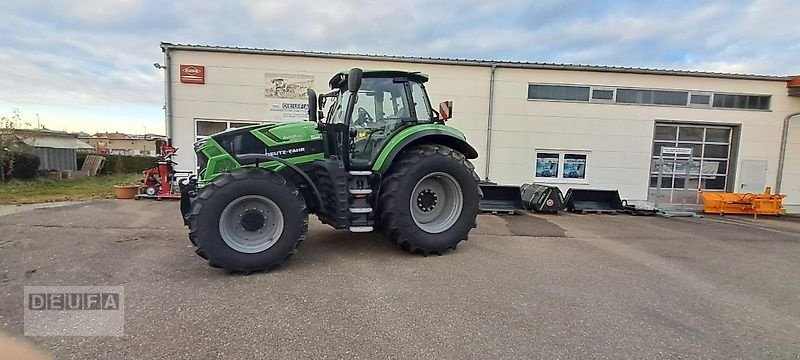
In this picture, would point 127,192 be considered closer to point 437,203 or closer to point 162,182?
point 162,182

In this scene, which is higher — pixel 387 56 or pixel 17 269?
pixel 387 56

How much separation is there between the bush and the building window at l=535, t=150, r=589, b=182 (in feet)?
64.8

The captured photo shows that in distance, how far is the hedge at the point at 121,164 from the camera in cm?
2023

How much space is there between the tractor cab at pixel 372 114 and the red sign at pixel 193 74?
22.5ft

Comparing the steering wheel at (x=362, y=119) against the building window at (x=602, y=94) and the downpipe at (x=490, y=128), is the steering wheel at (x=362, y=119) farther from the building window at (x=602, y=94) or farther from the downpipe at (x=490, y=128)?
the building window at (x=602, y=94)

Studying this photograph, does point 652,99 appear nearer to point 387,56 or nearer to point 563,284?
point 387,56

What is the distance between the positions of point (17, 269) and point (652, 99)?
14643 mm

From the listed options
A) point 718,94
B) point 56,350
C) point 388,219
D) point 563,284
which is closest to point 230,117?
point 388,219

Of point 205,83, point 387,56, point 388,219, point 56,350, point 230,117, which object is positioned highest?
point 387,56

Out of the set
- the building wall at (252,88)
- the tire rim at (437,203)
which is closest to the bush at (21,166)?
the building wall at (252,88)

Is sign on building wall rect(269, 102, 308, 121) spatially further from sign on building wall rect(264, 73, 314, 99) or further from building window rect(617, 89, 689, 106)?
building window rect(617, 89, 689, 106)

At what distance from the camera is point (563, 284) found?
13.6ft

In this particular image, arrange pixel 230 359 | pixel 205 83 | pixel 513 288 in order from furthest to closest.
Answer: pixel 205 83 < pixel 513 288 < pixel 230 359

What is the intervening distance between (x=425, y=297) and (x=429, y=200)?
1898 millimetres
